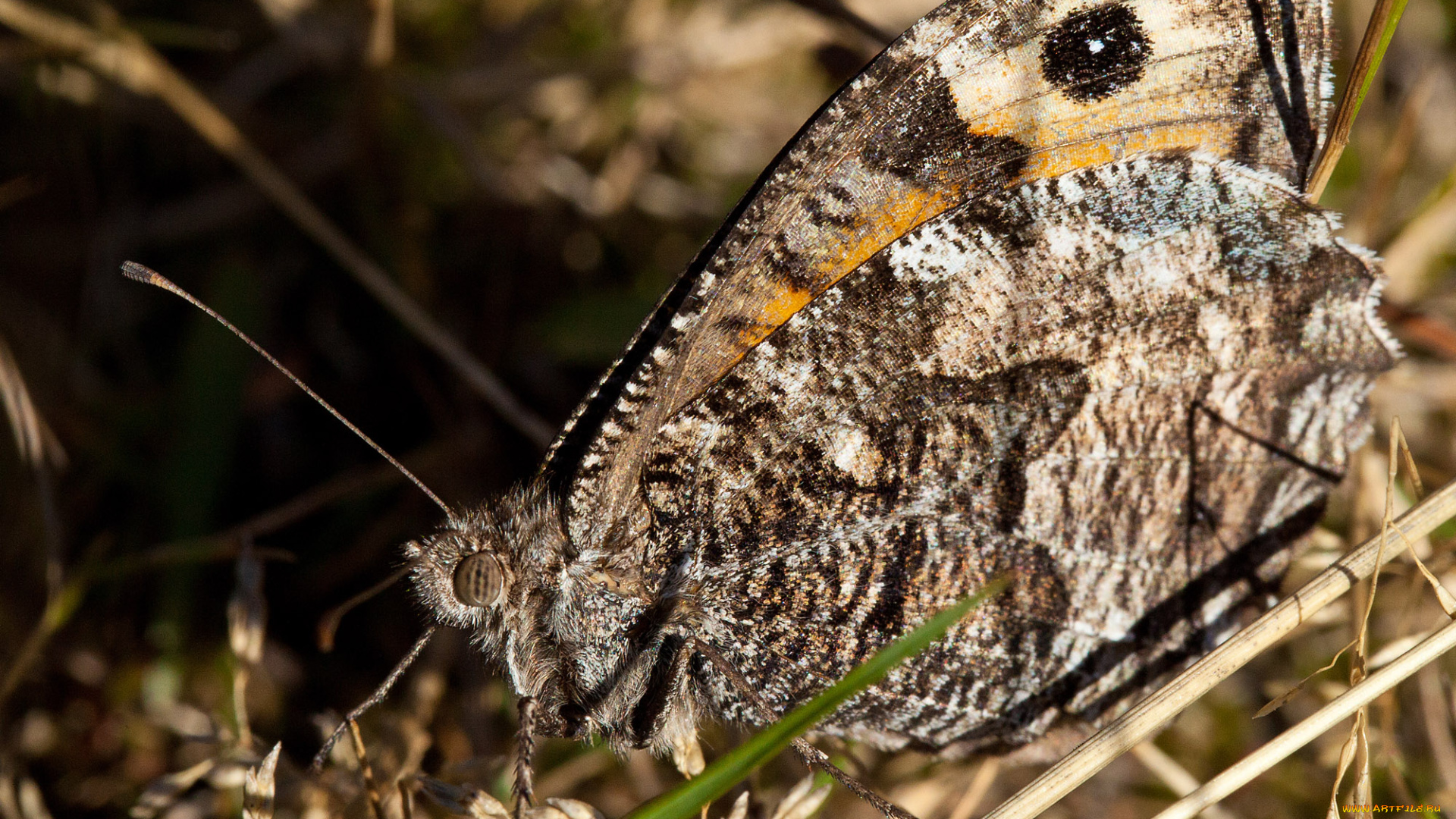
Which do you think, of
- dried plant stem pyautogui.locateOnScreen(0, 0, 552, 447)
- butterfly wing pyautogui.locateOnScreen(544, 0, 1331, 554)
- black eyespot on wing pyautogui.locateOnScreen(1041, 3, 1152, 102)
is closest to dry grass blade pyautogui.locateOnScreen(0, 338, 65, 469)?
dried plant stem pyautogui.locateOnScreen(0, 0, 552, 447)

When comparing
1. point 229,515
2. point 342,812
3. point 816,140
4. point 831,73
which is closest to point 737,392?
point 816,140

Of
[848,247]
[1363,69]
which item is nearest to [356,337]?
[848,247]

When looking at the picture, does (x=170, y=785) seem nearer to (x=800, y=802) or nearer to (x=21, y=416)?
(x=21, y=416)

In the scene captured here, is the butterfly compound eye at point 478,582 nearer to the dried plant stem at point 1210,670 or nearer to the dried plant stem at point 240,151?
the dried plant stem at point 240,151

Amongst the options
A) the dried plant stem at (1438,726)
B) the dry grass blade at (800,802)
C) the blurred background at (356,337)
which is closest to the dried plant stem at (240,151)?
the blurred background at (356,337)

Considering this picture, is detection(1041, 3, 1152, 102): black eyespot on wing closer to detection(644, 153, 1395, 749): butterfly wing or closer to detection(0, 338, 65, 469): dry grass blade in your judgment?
detection(644, 153, 1395, 749): butterfly wing

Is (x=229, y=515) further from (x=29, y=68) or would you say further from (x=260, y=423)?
(x=29, y=68)
